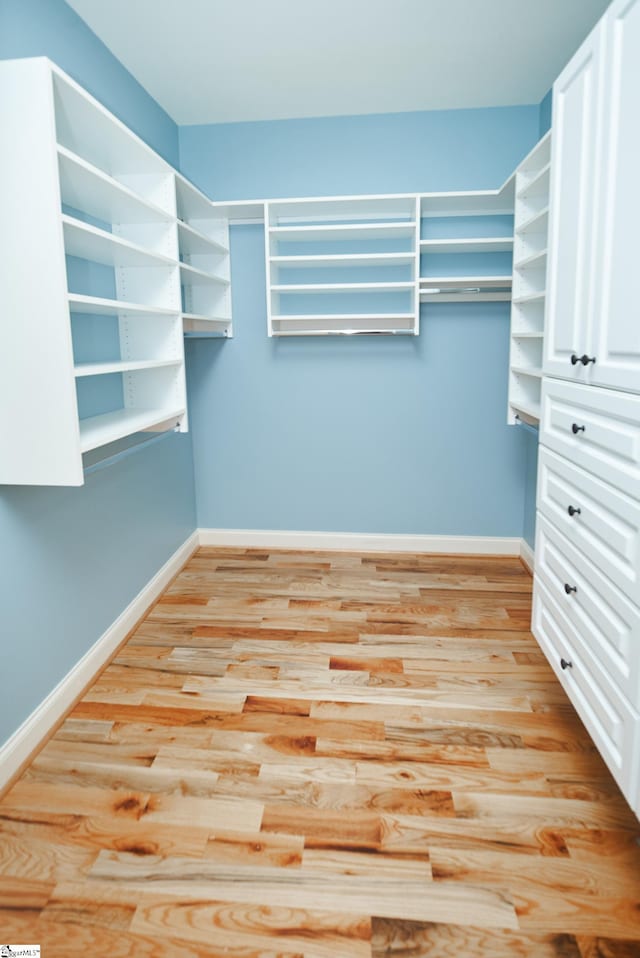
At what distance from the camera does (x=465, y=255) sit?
3.37 metres

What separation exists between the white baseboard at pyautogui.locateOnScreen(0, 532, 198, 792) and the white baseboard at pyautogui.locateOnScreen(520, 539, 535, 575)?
1.93 metres

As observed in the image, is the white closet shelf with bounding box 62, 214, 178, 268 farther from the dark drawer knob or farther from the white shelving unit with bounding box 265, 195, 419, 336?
the dark drawer knob

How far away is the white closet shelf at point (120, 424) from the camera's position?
6.21 feet

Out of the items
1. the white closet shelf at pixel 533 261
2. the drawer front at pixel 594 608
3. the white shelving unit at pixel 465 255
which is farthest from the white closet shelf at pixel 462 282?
the drawer front at pixel 594 608

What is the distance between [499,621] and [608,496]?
1483 mm

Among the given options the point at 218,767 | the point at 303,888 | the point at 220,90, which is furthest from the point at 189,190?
the point at 303,888

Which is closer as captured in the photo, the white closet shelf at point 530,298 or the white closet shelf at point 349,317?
the white closet shelf at point 530,298

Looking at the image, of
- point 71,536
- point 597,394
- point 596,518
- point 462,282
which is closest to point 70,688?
point 71,536

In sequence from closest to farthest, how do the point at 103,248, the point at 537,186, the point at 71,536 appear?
the point at 103,248, the point at 71,536, the point at 537,186

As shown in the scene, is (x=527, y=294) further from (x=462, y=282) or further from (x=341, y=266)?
(x=341, y=266)

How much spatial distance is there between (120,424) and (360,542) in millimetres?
1910

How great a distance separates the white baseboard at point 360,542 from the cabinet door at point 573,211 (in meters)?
1.83

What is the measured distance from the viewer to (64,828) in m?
1.69

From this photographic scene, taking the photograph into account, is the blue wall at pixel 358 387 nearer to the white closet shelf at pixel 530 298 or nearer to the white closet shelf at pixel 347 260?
the white closet shelf at pixel 347 260
